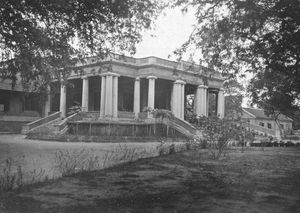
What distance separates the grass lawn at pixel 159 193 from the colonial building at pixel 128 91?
66.3 feet

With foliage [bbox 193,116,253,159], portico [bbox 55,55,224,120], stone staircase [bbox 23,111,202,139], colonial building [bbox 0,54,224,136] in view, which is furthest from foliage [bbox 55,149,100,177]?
portico [bbox 55,55,224,120]

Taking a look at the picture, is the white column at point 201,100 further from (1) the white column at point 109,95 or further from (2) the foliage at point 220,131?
(2) the foliage at point 220,131

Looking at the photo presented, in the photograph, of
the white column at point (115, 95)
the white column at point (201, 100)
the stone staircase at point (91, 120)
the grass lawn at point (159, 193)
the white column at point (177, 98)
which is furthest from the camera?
the white column at point (201, 100)

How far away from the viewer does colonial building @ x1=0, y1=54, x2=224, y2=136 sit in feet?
105

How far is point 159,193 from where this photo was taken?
623 centimetres

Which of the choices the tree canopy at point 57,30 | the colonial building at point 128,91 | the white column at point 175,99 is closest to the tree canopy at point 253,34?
the tree canopy at point 57,30

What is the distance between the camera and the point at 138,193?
619 cm

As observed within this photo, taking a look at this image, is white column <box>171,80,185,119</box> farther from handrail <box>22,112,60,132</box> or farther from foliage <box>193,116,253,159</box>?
foliage <box>193,116,253,159</box>

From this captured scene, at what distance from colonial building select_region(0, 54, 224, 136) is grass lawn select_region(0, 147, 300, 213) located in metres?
20.2

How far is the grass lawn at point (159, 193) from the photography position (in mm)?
5219

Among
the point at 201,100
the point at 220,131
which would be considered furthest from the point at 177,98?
the point at 220,131

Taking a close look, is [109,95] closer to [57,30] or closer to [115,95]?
[115,95]

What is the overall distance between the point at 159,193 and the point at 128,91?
3194 cm

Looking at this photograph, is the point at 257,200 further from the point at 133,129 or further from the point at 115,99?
the point at 115,99
